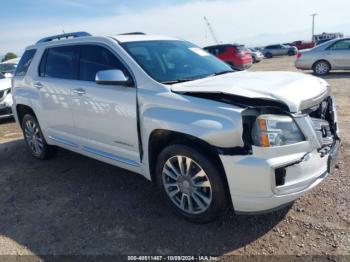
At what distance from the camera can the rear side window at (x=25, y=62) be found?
5473mm

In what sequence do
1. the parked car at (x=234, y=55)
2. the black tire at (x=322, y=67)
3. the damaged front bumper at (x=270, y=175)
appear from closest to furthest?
the damaged front bumper at (x=270, y=175)
the black tire at (x=322, y=67)
the parked car at (x=234, y=55)

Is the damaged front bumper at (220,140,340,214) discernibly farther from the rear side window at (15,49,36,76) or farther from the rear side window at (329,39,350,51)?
the rear side window at (329,39,350,51)

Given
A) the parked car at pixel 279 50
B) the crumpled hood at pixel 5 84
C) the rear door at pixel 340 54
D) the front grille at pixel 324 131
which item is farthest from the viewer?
the parked car at pixel 279 50

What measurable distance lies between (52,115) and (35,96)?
557 mm

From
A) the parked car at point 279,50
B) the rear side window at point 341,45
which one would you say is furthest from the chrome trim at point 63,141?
the parked car at point 279,50

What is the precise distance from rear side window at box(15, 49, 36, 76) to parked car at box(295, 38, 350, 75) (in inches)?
456

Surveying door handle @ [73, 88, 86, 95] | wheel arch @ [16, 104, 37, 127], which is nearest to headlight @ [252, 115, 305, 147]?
door handle @ [73, 88, 86, 95]

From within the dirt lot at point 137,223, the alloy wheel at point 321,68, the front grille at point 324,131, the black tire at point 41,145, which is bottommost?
the alloy wheel at point 321,68

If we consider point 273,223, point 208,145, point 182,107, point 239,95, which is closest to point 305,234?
point 273,223

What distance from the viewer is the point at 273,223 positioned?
3326mm

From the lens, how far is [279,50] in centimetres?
3756

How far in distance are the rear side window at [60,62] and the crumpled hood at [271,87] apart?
179 centimetres

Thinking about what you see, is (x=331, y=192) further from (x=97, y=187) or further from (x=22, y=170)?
(x=22, y=170)

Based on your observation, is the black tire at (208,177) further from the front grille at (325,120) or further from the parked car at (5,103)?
the parked car at (5,103)
